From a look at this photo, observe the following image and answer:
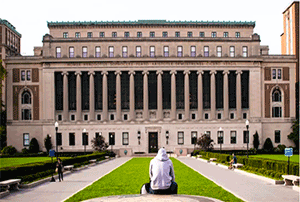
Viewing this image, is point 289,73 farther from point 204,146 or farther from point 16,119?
point 16,119

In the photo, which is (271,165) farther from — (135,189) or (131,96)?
(131,96)

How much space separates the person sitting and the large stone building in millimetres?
64509

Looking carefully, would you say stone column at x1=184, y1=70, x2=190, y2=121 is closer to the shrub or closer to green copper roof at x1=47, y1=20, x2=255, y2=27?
green copper roof at x1=47, y1=20, x2=255, y2=27

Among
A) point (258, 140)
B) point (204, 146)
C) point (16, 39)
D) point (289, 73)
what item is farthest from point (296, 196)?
point (16, 39)

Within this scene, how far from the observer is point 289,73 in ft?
263

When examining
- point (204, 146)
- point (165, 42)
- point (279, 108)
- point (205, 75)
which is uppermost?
point (165, 42)

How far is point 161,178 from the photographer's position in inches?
512

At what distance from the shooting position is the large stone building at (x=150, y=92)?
7825cm

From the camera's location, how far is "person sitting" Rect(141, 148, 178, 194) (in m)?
13.0

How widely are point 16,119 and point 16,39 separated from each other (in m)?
35.0

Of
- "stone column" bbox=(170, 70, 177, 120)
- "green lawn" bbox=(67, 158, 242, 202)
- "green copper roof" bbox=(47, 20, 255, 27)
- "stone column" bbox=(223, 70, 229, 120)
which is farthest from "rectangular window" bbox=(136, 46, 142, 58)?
"green lawn" bbox=(67, 158, 242, 202)

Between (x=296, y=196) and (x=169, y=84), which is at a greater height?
(x=169, y=84)

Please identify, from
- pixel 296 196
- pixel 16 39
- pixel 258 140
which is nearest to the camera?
pixel 296 196

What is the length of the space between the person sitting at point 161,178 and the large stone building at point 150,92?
Result: 212ft
